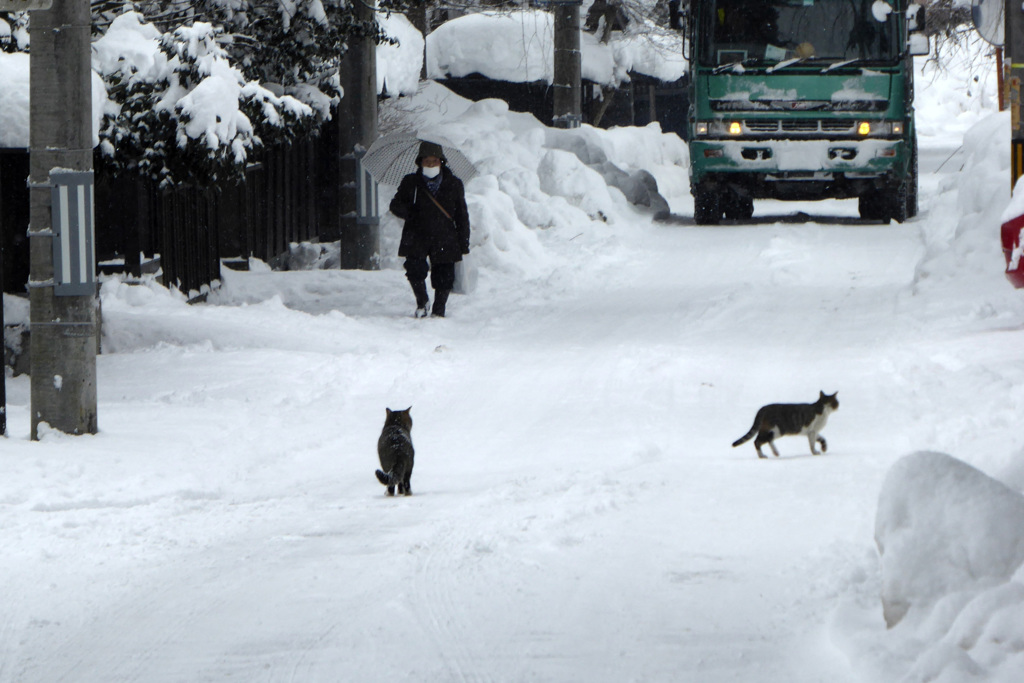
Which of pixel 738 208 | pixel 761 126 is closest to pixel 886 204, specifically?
pixel 738 208

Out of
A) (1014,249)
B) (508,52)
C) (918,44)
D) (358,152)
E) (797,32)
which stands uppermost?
(508,52)

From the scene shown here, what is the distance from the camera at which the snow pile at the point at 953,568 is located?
3.56 m

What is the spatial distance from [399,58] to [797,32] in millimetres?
5448

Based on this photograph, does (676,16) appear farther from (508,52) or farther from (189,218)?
(508,52)

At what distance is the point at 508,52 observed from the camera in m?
30.0

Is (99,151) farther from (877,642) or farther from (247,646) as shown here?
(877,642)

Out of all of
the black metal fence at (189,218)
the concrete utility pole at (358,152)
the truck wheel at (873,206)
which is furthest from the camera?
the truck wheel at (873,206)

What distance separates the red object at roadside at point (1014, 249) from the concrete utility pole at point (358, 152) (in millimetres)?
7199

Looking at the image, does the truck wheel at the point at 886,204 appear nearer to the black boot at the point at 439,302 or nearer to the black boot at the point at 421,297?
the black boot at the point at 439,302

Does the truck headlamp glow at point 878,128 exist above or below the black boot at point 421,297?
above

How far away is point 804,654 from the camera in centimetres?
409

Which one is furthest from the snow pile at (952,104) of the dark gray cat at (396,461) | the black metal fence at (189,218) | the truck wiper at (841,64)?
the dark gray cat at (396,461)

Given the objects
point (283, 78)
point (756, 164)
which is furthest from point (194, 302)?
point (756, 164)

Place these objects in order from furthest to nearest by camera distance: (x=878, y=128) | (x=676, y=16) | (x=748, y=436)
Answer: (x=878, y=128) → (x=676, y=16) → (x=748, y=436)
